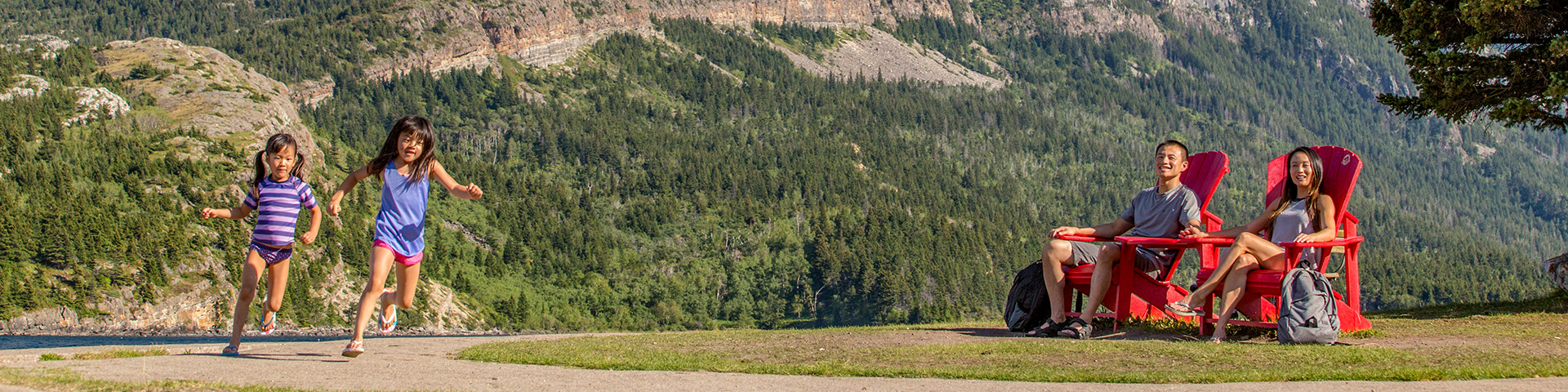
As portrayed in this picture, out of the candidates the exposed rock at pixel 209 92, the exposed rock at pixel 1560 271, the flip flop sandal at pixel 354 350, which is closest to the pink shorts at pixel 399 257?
the flip flop sandal at pixel 354 350

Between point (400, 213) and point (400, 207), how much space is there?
5cm

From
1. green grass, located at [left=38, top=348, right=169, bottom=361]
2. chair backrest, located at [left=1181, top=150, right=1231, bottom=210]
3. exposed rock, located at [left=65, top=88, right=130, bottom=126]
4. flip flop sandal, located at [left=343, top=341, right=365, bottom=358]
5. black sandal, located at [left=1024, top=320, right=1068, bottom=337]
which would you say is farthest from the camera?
exposed rock, located at [left=65, top=88, right=130, bottom=126]

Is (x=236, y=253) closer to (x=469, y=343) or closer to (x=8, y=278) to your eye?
(x=8, y=278)

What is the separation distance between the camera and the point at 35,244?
10531 centimetres

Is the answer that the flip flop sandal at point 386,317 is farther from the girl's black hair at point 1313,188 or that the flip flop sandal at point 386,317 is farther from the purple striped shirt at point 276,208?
the girl's black hair at point 1313,188

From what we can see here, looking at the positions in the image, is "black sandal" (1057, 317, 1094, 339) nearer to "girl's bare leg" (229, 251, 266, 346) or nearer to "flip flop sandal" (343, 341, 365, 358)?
"flip flop sandal" (343, 341, 365, 358)

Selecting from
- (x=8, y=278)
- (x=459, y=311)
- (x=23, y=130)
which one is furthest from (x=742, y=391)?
(x=23, y=130)

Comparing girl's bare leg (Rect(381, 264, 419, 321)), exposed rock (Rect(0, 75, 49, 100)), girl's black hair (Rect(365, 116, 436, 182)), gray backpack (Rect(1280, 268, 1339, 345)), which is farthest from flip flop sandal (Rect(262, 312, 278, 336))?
exposed rock (Rect(0, 75, 49, 100))

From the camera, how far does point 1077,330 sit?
11938mm

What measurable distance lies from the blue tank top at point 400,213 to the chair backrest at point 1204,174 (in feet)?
26.7

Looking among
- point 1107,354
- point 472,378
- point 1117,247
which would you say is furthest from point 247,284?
point 1117,247

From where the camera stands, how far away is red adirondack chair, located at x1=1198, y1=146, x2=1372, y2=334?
448 inches

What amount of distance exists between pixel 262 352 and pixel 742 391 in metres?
4.99

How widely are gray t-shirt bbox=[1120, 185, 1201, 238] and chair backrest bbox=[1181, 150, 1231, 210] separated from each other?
32 cm
